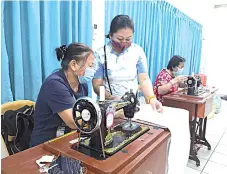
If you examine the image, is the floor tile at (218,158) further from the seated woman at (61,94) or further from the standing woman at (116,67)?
the seated woman at (61,94)

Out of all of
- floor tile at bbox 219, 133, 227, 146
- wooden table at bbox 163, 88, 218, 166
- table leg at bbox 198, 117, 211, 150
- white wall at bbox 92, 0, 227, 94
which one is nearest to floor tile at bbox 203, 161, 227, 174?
wooden table at bbox 163, 88, 218, 166

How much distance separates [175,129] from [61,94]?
2.25ft

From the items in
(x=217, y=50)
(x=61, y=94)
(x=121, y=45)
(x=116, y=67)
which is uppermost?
(x=217, y=50)

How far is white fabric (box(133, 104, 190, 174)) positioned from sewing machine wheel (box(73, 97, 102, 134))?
1.64ft

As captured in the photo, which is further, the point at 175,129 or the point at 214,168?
the point at 214,168

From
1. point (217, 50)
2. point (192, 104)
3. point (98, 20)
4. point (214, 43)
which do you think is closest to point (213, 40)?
point (214, 43)

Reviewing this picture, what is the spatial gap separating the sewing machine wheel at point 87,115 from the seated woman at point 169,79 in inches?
67.7

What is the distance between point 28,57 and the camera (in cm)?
155

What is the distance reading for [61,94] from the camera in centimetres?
106

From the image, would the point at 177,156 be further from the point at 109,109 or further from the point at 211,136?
the point at 211,136

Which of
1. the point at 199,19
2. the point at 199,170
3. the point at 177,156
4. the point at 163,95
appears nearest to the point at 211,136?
the point at 199,170

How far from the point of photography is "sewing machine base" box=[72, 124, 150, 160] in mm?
798

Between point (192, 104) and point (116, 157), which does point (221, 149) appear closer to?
point (192, 104)

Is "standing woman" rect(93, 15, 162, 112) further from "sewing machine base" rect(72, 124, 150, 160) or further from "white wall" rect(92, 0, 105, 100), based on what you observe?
"white wall" rect(92, 0, 105, 100)
